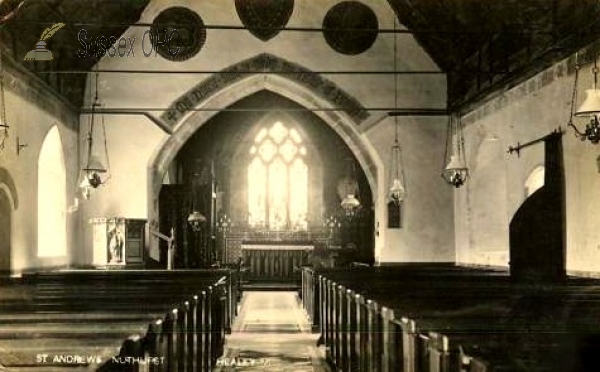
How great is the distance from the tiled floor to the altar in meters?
4.56

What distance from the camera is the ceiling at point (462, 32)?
10469 millimetres

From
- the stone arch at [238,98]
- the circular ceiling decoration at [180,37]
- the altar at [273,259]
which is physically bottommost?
the altar at [273,259]

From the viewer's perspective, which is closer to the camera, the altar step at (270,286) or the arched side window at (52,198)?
the arched side window at (52,198)

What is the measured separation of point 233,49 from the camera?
55.6ft

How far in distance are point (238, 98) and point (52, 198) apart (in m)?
4.59

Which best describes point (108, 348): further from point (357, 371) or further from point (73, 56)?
point (73, 56)

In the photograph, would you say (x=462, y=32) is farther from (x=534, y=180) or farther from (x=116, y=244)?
(x=116, y=244)

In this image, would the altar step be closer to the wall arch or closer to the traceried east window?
the traceried east window

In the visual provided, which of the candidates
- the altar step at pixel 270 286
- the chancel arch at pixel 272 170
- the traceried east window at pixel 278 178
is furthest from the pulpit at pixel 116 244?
the traceried east window at pixel 278 178

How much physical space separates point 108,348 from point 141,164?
1430cm

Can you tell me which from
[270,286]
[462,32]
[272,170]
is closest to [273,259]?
[270,286]

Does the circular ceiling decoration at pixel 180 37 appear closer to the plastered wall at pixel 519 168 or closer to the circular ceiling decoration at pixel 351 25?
the circular ceiling decoration at pixel 351 25

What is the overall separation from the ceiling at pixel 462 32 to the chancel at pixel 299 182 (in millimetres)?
59

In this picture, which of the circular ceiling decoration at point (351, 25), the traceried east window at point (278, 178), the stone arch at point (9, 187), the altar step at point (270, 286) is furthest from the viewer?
the traceried east window at point (278, 178)
